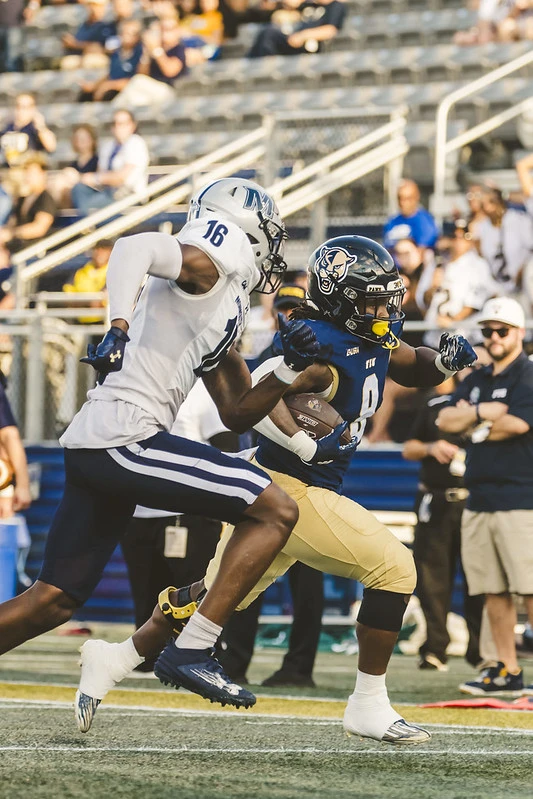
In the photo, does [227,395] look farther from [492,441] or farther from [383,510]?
→ [383,510]

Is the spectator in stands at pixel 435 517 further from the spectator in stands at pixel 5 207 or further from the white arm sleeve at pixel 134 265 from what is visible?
the spectator in stands at pixel 5 207

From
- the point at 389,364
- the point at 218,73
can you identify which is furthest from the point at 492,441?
the point at 218,73

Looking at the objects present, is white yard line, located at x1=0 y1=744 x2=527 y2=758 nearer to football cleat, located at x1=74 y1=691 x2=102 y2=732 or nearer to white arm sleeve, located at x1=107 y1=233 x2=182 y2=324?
football cleat, located at x1=74 y1=691 x2=102 y2=732

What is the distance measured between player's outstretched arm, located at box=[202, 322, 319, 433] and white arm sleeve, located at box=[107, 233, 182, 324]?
16.6 inches

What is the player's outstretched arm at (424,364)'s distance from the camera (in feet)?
17.9

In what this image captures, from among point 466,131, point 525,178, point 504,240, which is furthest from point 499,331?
point 466,131

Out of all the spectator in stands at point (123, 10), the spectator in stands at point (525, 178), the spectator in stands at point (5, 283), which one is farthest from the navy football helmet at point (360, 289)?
the spectator in stands at point (123, 10)

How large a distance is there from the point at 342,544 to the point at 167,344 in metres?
0.98

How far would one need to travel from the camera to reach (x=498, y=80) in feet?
48.2

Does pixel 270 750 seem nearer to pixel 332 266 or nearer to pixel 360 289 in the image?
pixel 360 289

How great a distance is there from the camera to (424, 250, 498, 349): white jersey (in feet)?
36.4

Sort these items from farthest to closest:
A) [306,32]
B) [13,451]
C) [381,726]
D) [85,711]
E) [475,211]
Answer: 1. [306,32]
2. [475,211]
3. [13,451]
4. [381,726]
5. [85,711]

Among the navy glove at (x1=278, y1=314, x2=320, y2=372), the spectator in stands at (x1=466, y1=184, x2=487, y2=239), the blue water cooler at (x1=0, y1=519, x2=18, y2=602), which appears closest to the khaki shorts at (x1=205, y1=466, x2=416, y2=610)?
the navy glove at (x1=278, y1=314, x2=320, y2=372)

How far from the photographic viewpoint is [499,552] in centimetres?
752
